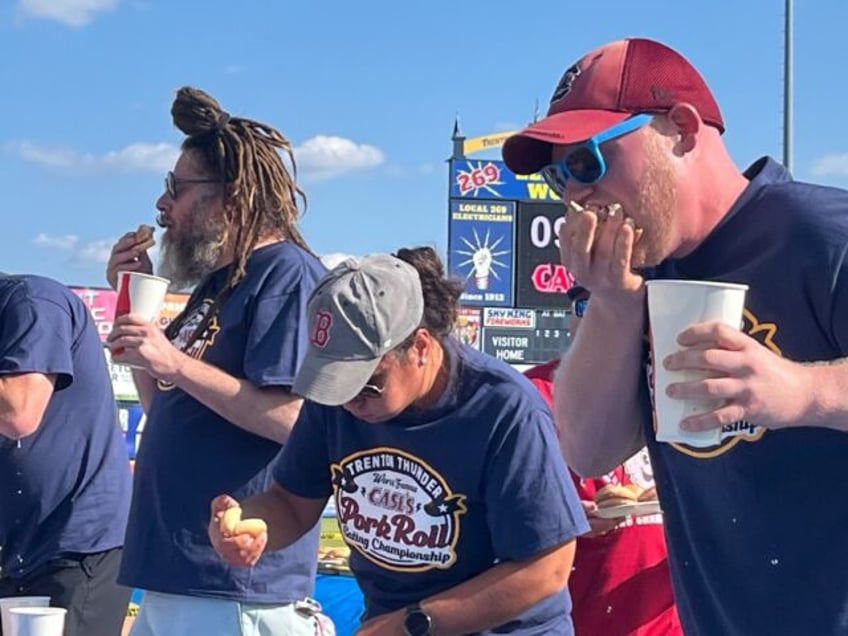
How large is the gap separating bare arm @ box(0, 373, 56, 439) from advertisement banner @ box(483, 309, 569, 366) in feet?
56.6

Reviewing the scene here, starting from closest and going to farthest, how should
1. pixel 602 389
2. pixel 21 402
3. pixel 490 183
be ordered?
pixel 602 389
pixel 21 402
pixel 490 183

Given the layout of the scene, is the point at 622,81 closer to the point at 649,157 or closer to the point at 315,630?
the point at 649,157

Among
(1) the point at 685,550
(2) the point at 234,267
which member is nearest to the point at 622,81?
(1) the point at 685,550

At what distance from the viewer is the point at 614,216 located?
6.19ft

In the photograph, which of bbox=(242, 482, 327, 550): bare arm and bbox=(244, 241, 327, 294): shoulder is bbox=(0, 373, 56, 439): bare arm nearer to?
bbox=(244, 241, 327, 294): shoulder

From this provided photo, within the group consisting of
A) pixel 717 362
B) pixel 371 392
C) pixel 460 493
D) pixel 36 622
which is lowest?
pixel 36 622

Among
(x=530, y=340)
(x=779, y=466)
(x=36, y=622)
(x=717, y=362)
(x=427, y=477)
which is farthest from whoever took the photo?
(x=530, y=340)

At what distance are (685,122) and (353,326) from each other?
1023mm

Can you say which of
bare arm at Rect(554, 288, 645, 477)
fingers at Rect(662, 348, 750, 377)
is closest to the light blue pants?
bare arm at Rect(554, 288, 645, 477)

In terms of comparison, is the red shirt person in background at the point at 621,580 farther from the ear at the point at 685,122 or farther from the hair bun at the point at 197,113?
the ear at the point at 685,122

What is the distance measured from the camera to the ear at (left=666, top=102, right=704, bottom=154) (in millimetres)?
2000

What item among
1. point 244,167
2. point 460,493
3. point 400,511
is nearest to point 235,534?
point 400,511

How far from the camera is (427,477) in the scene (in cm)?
277

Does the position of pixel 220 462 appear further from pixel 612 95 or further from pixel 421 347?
pixel 612 95
